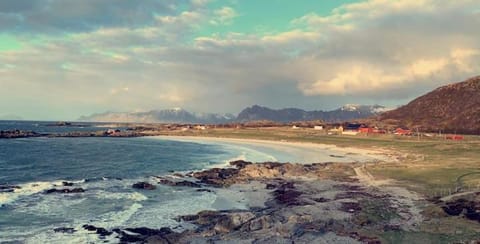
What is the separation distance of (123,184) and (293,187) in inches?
836

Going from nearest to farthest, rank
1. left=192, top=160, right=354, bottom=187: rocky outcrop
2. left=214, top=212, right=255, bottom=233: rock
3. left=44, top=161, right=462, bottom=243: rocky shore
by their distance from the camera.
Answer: left=44, top=161, right=462, bottom=243: rocky shore → left=214, top=212, right=255, bottom=233: rock → left=192, top=160, right=354, bottom=187: rocky outcrop

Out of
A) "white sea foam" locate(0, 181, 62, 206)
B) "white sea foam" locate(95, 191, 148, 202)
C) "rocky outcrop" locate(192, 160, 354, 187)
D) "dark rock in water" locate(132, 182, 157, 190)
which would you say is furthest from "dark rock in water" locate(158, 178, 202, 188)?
"white sea foam" locate(0, 181, 62, 206)

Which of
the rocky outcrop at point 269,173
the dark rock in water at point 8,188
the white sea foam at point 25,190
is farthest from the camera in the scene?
the rocky outcrop at point 269,173

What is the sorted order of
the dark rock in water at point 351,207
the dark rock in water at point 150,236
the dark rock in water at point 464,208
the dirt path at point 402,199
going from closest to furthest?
the dark rock in water at point 150,236, the dark rock in water at point 464,208, the dirt path at point 402,199, the dark rock in water at point 351,207

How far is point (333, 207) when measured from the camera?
124 ft

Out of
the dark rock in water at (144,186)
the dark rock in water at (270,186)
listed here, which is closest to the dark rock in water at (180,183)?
the dark rock in water at (144,186)

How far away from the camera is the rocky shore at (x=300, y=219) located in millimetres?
30266

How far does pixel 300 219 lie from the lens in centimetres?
3378

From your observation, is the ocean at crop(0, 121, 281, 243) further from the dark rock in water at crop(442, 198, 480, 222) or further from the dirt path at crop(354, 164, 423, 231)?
the dark rock in water at crop(442, 198, 480, 222)

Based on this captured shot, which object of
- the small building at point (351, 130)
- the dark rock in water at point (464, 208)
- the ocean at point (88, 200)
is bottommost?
the ocean at point (88, 200)

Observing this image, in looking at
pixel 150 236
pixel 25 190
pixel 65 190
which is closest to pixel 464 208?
pixel 150 236

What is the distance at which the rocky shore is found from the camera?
30.3 metres

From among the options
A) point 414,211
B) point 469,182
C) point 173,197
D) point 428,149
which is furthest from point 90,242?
→ point 428,149

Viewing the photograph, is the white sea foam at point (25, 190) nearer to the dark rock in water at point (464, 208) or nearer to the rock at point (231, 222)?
the rock at point (231, 222)
